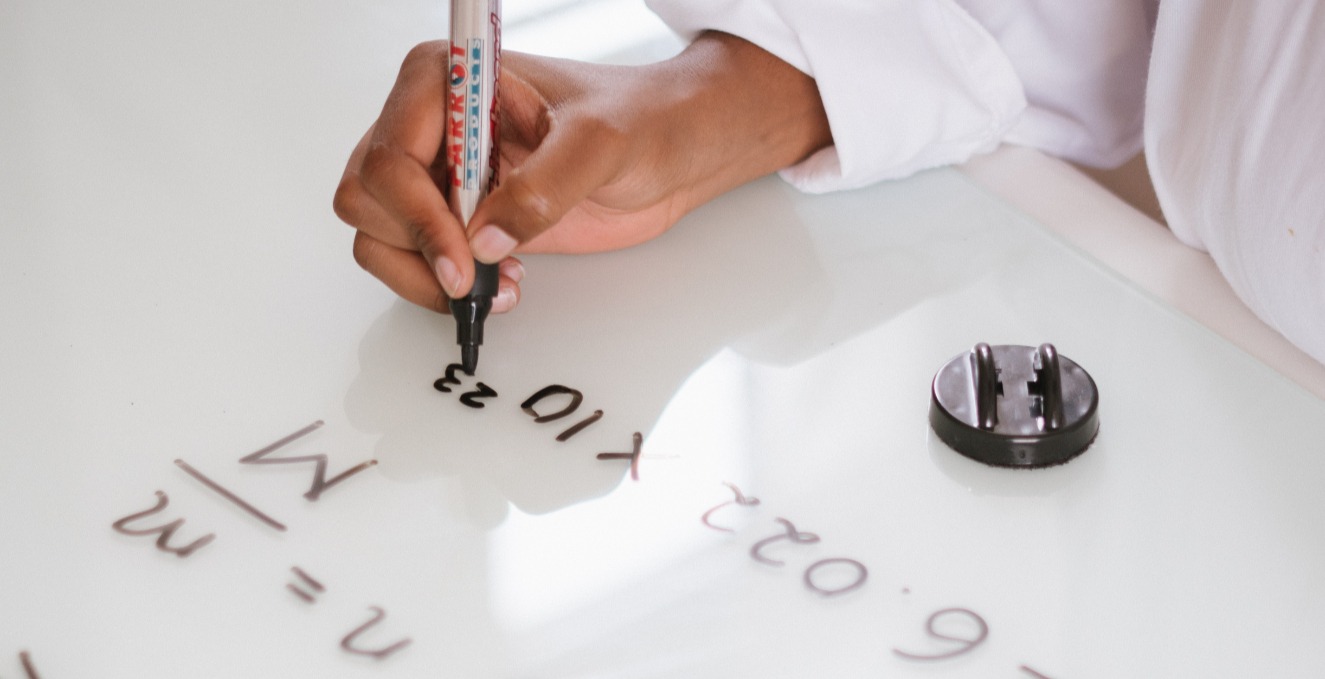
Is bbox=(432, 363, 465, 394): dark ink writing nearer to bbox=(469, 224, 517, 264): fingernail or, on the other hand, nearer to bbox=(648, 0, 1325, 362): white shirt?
bbox=(469, 224, 517, 264): fingernail

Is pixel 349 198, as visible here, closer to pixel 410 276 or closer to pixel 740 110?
pixel 410 276

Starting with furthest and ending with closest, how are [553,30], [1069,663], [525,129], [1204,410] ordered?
[553,30] < [525,129] < [1204,410] < [1069,663]

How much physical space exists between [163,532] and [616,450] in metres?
0.18

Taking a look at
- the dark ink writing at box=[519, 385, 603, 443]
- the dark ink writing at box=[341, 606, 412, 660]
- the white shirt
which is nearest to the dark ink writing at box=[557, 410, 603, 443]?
the dark ink writing at box=[519, 385, 603, 443]

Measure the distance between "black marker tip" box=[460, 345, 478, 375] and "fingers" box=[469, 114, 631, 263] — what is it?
40 mm

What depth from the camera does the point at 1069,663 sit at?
40 cm

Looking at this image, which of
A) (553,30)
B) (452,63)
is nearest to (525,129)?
(452,63)

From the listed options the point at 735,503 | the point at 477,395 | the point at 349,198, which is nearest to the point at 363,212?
the point at 349,198

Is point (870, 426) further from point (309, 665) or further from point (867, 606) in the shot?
point (309, 665)

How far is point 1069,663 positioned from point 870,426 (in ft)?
0.45

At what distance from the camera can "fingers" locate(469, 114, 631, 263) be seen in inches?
21.7

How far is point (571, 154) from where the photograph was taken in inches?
22.6

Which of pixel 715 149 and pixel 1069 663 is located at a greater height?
pixel 715 149

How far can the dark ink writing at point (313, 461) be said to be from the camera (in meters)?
0.49
